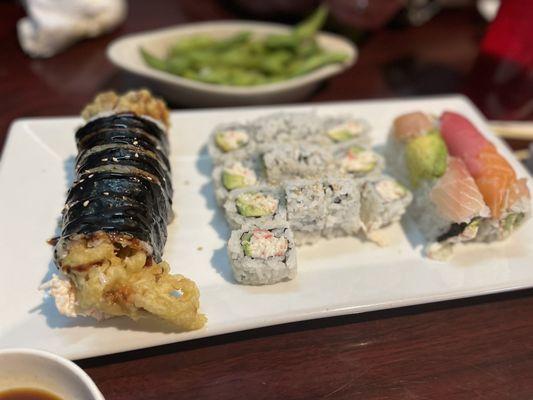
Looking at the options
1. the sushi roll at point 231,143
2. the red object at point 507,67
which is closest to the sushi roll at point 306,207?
the sushi roll at point 231,143

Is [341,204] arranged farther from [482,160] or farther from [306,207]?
[482,160]

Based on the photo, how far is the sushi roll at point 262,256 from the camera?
86.7 inches

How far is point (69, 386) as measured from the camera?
1.65 metres

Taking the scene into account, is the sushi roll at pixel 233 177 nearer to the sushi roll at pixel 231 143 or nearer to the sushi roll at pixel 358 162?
the sushi roll at pixel 231 143

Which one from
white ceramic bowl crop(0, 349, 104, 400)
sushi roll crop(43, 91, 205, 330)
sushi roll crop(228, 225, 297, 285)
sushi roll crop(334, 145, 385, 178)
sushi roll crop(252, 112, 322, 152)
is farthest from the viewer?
sushi roll crop(252, 112, 322, 152)

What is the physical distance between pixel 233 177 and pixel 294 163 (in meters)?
0.35

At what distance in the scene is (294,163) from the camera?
265cm

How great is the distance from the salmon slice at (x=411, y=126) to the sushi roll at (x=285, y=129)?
49cm

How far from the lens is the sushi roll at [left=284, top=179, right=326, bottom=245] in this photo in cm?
242

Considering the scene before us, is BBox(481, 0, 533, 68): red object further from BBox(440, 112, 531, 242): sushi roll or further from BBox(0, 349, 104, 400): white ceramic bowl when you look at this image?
BBox(0, 349, 104, 400): white ceramic bowl

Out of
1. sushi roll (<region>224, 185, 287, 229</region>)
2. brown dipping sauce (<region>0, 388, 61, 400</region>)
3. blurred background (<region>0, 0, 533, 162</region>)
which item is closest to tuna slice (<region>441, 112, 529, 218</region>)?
blurred background (<region>0, 0, 533, 162</region>)

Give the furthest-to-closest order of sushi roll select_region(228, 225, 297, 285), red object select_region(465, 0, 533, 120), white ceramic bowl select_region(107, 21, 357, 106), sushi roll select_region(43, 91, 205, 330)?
red object select_region(465, 0, 533, 120), white ceramic bowl select_region(107, 21, 357, 106), sushi roll select_region(228, 225, 297, 285), sushi roll select_region(43, 91, 205, 330)

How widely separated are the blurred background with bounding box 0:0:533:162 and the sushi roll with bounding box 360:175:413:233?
4.96ft

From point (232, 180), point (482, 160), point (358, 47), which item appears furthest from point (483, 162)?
point (358, 47)
